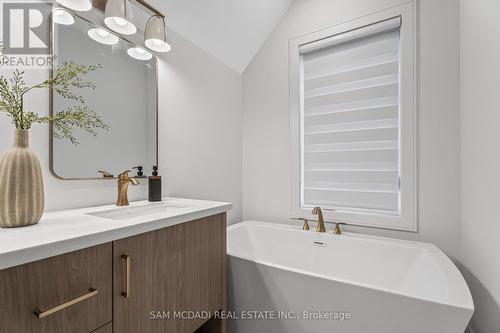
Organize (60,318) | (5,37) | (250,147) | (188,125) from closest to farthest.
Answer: (60,318) → (5,37) → (188,125) → (250,147)

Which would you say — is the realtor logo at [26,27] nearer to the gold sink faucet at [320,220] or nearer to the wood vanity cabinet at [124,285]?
the wood vanity cabinet at [124,285]

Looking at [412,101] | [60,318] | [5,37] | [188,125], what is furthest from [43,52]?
[412,101]

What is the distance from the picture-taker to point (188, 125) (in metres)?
1.79

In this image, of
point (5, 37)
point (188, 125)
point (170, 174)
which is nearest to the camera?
point (5, 37)

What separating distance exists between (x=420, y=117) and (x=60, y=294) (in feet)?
6.90

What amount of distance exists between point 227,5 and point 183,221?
1.66 metres

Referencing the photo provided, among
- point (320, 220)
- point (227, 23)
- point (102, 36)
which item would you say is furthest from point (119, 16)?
point (320, 220)

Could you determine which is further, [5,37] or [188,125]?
[188,125]

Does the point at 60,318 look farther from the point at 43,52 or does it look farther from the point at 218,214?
the point at 43,52

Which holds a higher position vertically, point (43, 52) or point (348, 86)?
point (348, 86)

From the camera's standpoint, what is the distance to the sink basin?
1.12 m

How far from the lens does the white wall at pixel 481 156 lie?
41.2 inches

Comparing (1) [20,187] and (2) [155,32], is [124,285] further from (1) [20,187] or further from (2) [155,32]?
(2) [155,32]

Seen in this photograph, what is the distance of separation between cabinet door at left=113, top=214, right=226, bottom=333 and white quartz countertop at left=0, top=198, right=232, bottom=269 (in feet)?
0.15
